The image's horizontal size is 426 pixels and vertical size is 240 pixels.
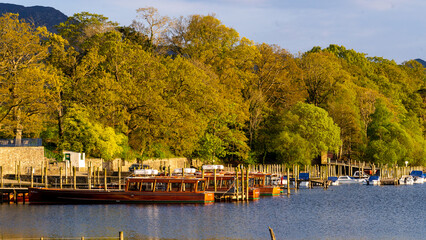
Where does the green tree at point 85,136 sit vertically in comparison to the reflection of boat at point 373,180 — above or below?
above

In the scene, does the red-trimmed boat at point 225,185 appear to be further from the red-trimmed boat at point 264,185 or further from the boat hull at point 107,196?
the boat hull at point 107,196

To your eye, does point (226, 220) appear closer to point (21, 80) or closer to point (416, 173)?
point (21, 80)

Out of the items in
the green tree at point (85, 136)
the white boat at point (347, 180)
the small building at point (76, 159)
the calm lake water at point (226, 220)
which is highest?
the green tree at point (85, 136)

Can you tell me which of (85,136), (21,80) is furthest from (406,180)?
(21,80)

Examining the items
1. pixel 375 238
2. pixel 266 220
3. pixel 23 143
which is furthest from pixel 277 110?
pixel 375 238

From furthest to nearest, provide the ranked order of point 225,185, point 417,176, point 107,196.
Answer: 1. point 417,176
2. point 225,185
3. point 107,196

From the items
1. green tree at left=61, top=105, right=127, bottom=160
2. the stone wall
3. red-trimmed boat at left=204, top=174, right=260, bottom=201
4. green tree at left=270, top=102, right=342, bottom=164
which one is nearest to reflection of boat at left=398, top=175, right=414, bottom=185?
green tree at left=270, top=102, right=342, bottom=164

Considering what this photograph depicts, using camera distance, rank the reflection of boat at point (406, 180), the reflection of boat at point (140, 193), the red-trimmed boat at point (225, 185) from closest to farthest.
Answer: the reflection of boat at point (140, 193), the red-trimmed boat at point (225, 185), the reflection of boat at point (406, 180)

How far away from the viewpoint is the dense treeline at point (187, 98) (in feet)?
274

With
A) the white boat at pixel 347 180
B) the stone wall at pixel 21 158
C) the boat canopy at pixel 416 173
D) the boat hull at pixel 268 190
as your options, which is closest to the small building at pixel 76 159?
the stone wall at pixel 21 158

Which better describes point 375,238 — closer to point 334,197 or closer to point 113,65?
point 334,197

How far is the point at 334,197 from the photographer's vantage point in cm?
8294

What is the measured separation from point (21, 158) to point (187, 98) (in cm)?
3069

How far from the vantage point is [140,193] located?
68.2 m
